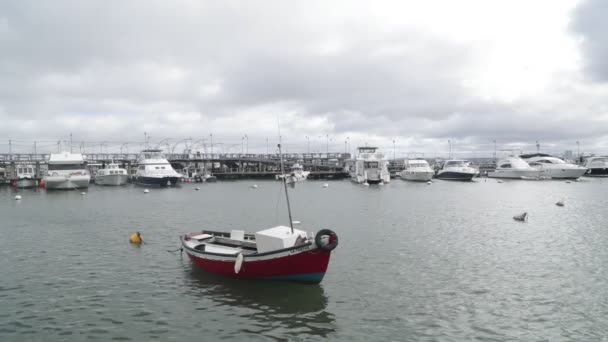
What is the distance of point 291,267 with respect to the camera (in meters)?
17.8

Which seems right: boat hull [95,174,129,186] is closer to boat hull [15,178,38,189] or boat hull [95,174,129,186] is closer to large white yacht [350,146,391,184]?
boat hull [15,178,38,189]

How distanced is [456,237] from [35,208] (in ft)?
175

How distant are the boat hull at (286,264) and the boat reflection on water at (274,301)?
429 mm

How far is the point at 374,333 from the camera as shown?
13984 mm

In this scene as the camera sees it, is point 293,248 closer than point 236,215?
Yes

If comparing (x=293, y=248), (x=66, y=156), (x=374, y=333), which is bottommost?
(x=374, y=333)

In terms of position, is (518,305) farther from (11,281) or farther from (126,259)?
(11,281)

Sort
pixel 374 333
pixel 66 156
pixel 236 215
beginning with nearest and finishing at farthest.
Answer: pixel 374 333 < pixel 236 215 < pixel 66 156

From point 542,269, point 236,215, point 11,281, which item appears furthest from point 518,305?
point 236,215

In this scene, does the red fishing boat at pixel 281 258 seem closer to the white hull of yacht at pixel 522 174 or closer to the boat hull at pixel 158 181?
the boat hull at pixel 158 181

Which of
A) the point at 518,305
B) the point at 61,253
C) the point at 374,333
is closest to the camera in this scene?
the point at 374,333

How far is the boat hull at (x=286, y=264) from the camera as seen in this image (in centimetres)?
1741

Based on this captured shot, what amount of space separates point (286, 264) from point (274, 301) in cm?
175

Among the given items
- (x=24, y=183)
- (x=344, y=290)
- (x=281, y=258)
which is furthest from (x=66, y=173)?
(x=344, y=290)
